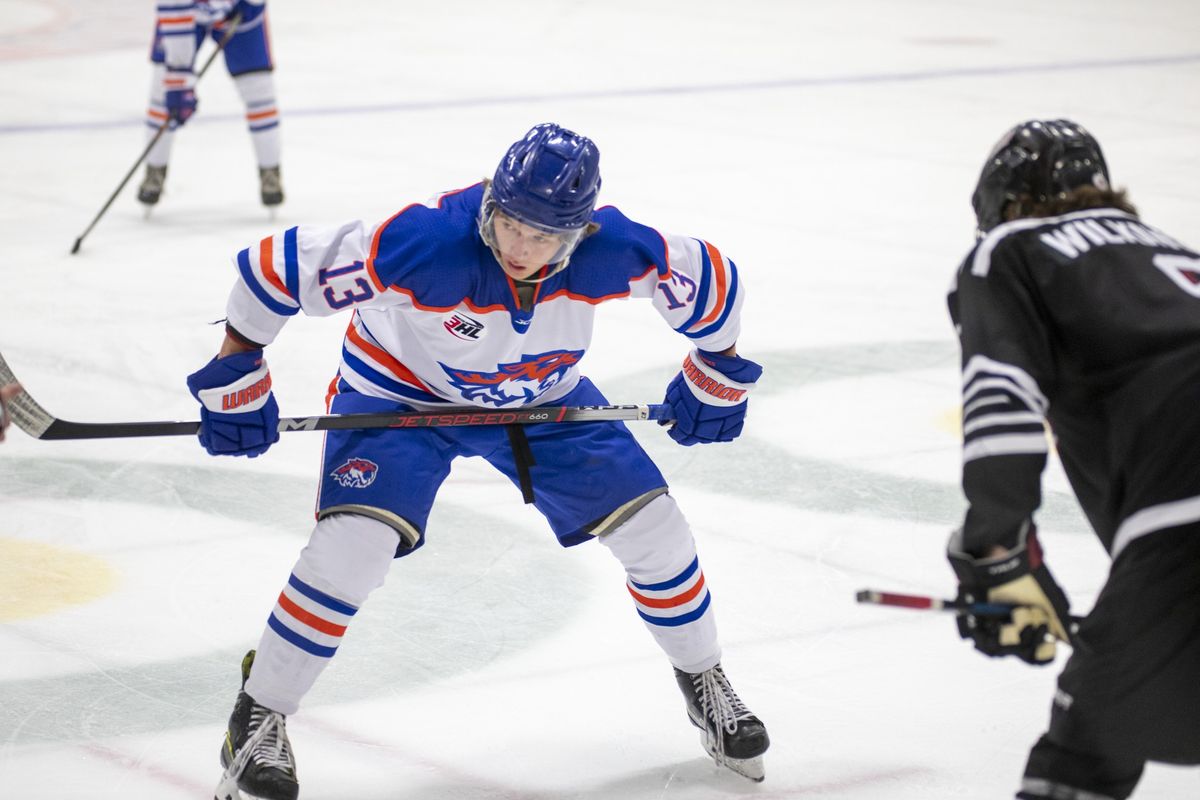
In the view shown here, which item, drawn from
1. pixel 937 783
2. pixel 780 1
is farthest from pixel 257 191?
pixel 780 1

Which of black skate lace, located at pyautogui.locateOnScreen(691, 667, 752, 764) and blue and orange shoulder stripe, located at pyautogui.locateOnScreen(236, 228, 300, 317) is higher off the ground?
blue and orange shoulder stripe, located at pyautogui.locateOnScreen(236, 228, 300, 317)

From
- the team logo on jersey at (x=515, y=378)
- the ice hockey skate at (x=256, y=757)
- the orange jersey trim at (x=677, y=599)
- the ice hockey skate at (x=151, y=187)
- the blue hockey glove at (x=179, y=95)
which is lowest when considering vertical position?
the ice hockey skate at (x=151, y=187)

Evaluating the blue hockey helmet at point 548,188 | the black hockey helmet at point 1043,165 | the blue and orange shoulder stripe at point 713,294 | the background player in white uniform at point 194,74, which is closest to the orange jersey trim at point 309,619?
the blue hockey helmet at point 548,188

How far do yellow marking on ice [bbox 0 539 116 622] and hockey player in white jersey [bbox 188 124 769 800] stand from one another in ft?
2.76

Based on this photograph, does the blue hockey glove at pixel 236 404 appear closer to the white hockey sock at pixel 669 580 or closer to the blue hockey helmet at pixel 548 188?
the blue hockey helmet at pixel 548 188

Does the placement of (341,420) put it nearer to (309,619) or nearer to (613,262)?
(309,619)

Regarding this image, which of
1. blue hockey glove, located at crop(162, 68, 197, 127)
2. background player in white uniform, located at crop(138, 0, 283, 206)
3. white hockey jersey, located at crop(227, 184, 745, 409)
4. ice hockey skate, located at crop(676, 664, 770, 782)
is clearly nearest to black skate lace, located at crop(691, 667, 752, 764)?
ice hockey skate, located at crop(676, 664, 770, 782)

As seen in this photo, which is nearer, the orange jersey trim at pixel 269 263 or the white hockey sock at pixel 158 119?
the orange jersey trim at pixel 269 263

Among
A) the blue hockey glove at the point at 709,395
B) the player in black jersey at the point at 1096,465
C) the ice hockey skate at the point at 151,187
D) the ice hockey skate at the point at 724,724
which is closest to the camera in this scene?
the player in black jersey at the point at 1096,465

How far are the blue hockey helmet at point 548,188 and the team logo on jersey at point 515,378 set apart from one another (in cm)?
21

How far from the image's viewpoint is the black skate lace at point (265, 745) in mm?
2426

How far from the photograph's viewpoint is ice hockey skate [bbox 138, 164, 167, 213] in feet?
21.7

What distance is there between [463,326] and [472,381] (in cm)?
13

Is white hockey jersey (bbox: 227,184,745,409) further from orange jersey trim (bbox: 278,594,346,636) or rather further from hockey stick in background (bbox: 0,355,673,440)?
orange jersey trim (bbox: 278,594,346,636)
